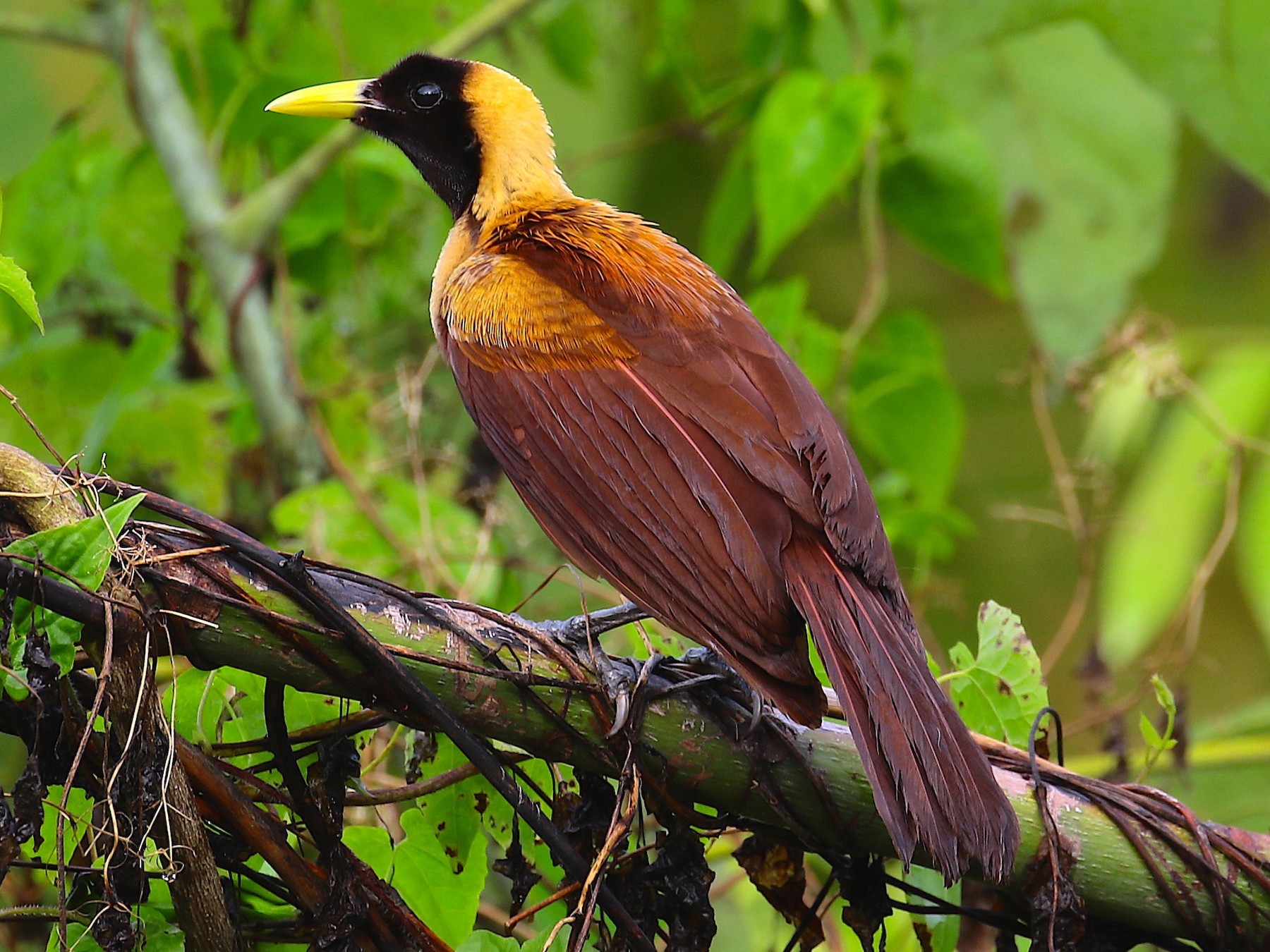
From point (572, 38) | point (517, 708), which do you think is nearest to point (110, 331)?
point (572, 38)

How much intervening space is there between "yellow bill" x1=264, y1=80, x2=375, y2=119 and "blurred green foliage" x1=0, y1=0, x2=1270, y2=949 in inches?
13.3

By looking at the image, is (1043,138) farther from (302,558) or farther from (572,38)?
(302,558)

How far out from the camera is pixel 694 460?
1589mm

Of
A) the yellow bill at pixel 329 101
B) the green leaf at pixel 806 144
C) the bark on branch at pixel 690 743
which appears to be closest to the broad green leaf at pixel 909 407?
the green leaf at pixel 806 144

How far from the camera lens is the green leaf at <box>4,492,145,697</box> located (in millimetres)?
1051

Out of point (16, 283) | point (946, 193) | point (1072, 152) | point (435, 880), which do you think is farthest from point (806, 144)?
point (16, 283)

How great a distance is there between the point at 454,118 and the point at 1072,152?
1764 millimetres

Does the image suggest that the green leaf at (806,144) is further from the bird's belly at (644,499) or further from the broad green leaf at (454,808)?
the broad green leaf at (454,808)

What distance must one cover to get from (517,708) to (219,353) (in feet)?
8.72

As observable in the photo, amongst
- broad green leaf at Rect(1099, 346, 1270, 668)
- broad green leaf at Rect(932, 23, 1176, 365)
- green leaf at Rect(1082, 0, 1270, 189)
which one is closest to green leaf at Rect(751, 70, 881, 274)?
broad green leaf at Rect(932, 23, 1176, 365)

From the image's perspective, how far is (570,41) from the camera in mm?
3424

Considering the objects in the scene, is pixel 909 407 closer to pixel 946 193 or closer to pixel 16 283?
pixel 946 193

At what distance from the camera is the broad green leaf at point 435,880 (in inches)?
57.3

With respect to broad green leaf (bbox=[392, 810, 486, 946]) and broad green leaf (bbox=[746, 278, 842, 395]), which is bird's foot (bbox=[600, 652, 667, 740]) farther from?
broad green leaf (bbox=[746, 278, 842, 395])
